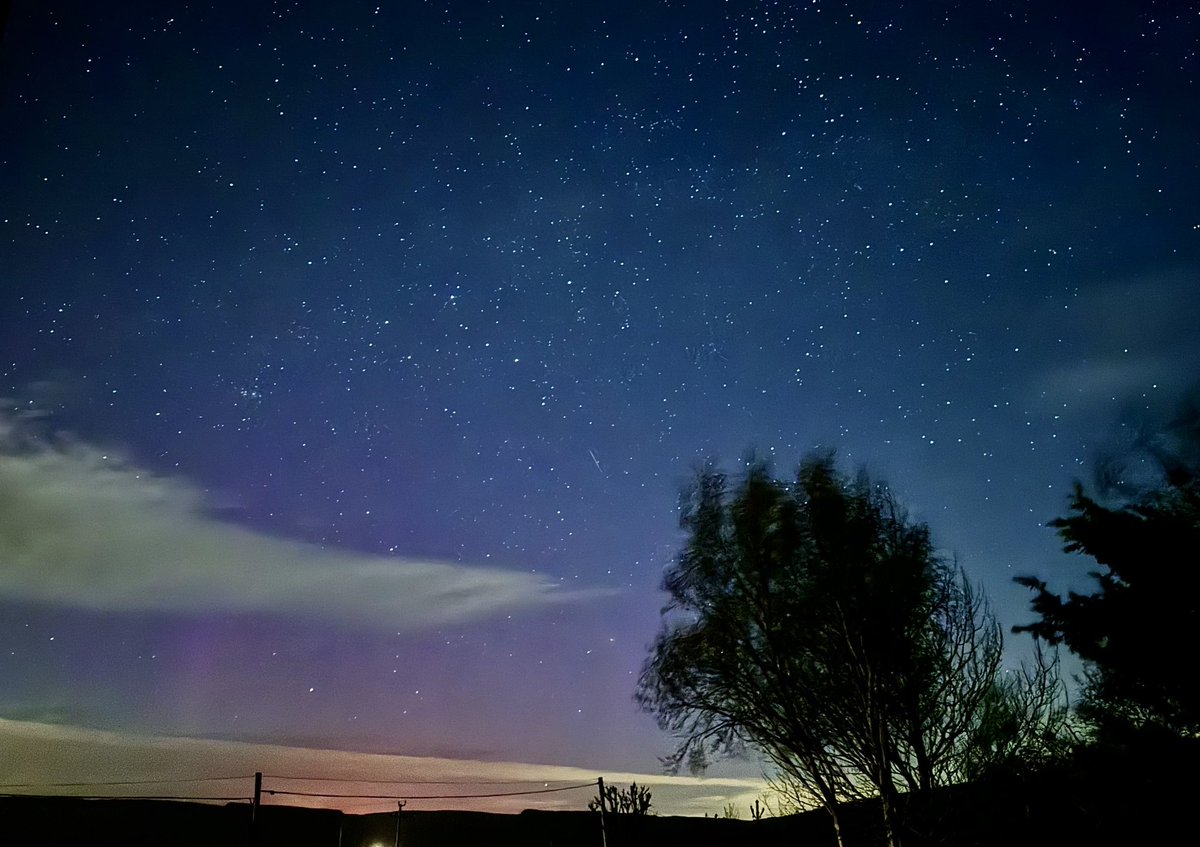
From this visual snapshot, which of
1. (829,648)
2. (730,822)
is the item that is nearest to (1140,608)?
(829,648)

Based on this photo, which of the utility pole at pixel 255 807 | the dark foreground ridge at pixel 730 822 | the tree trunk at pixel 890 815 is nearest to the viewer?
the dark foreground ridge at pixel 730 822

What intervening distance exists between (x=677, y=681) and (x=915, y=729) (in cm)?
489

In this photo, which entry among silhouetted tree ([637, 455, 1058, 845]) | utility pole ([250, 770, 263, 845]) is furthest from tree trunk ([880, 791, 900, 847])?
utility pole ([250, 770, 263, 845])

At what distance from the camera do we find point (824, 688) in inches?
509

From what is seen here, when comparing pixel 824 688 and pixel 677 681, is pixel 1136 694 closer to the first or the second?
pixel 824 688

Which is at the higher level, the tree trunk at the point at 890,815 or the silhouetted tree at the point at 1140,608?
the silhouetted tree at the point at 1140,608

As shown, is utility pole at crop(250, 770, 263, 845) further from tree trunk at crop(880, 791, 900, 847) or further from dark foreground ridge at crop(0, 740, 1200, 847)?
tree trunk at crop(880, 791, 900, 847)

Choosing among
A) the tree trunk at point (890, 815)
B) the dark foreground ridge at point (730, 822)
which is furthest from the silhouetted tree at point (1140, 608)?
the tree trunk at point (890, 815)

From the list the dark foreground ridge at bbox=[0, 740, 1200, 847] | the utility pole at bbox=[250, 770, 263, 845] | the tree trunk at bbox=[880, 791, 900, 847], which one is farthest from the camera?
the utility pole at bbox=[250, 770, 263, 845]

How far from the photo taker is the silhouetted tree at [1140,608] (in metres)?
11.6

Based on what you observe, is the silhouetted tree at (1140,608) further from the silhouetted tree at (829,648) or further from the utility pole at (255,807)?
the utility pole at (255,807)

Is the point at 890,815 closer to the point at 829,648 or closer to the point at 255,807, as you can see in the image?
the point at 829,648

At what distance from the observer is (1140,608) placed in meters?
12.2

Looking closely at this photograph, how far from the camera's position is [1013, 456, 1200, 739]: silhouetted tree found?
11555 mm
